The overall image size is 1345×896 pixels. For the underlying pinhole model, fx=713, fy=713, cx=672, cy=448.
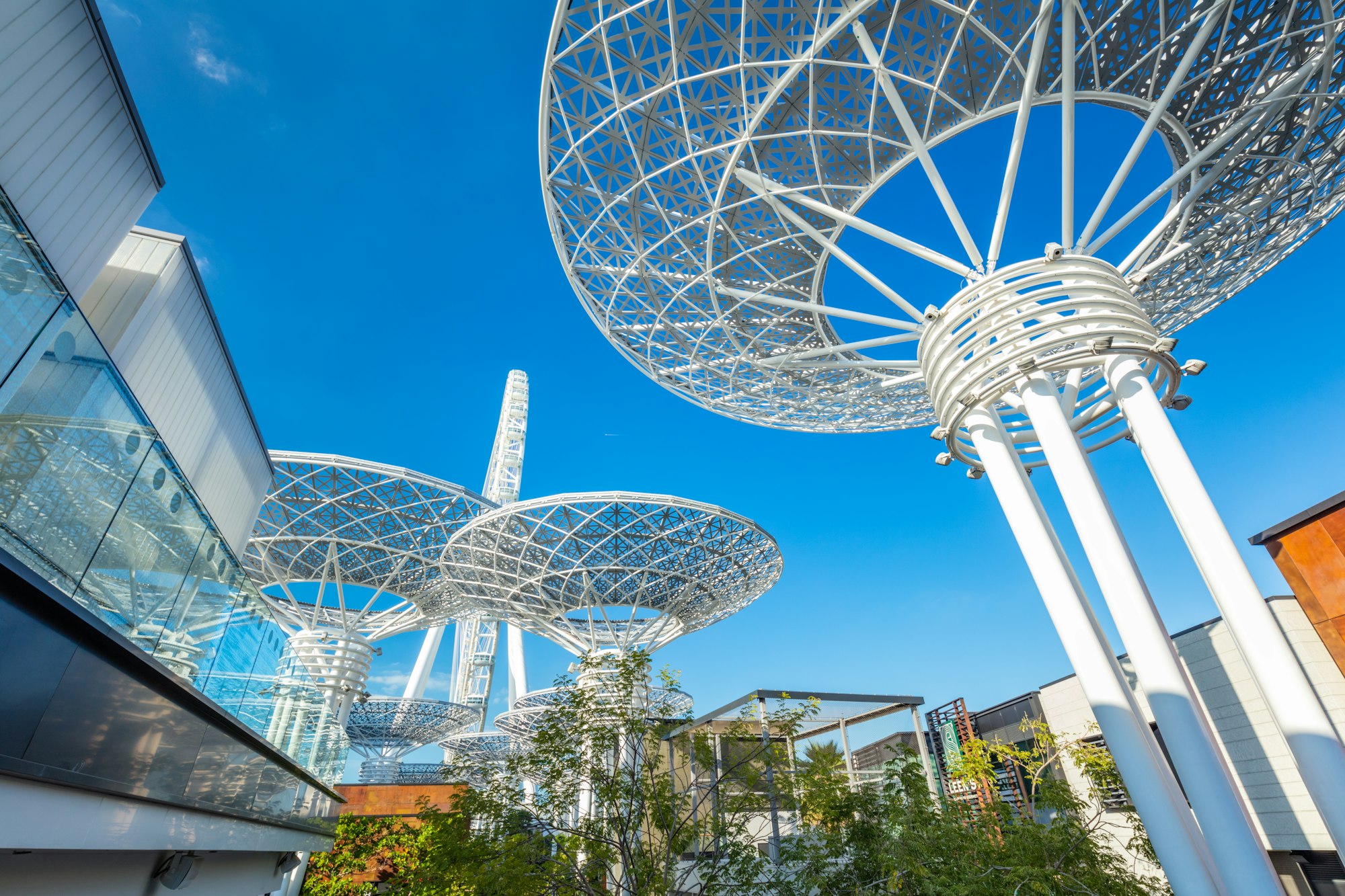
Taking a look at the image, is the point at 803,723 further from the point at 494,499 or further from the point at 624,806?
the point at 494,499

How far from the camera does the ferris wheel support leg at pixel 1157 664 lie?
25.9ft

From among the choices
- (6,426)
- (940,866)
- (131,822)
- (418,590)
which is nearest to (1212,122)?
(940,866)

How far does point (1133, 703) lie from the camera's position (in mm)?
9281

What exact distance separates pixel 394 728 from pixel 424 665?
208 inches

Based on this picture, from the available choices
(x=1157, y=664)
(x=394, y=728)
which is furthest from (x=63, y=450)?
(x=394, y=728)

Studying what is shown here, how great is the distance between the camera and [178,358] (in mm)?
12844

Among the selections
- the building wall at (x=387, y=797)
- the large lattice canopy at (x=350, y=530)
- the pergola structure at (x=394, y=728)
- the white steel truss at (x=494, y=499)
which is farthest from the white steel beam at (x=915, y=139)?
the white steel truss at (x=494, y=499)

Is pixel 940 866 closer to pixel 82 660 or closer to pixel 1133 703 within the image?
pixel 1133 703

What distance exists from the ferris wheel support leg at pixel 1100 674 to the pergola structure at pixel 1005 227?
0.04 metres

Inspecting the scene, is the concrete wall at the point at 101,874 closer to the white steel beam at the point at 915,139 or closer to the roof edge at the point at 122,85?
the roof edge at the point at 122,85

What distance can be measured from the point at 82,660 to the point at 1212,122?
19754 millimetres

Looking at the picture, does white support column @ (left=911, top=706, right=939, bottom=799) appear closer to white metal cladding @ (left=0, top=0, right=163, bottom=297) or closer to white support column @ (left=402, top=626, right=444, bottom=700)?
white metal cladding @ (left=0, top=0, right=163, bottom=297)

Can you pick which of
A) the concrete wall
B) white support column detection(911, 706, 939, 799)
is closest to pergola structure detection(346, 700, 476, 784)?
the concrete wall

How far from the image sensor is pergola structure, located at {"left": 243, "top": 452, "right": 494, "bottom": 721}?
1331 inches
